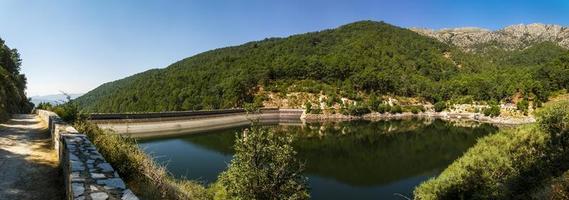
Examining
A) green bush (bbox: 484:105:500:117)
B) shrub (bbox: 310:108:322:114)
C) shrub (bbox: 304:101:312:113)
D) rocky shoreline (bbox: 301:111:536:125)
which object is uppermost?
shrub (bbox: 304:101:312:113)

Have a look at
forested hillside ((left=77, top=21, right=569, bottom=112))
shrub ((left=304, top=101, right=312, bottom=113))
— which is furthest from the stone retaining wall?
forested hillside ((left=77, top=21, right=569, bottom=112))

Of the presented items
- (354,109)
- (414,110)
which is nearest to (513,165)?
(354,109)

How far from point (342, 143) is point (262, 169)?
45.2 metres

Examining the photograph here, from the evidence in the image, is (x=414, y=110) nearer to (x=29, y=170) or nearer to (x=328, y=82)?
(x=328, y=82)

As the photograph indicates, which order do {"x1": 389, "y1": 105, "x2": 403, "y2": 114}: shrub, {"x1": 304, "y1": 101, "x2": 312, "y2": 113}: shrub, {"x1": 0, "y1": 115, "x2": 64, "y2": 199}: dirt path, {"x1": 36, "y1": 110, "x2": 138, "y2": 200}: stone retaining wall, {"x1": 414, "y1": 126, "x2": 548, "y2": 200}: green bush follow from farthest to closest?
{"x1": 389, "y1": 105, "x2": 403, "y2": 114}: shrub < {"x1": 304, "y1": 101, "x2": 312, "y2": 113}: shrub < {"x1": 414, "y1": 126, "x2": 548, "y2": 200}: green bush < {"x1": 0, "y1": 115, "x2": 64, "y2": 199}: dirt path < {"x1": 36, "y1": 110, "x2": 138, "y2": 200}: stone retaining wall

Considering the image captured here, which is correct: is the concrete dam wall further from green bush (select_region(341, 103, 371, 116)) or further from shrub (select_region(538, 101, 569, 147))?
shrub (select_region(538, 101, 569, 147))

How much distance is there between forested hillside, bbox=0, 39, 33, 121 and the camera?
2988 centimetres

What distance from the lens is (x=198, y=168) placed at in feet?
128

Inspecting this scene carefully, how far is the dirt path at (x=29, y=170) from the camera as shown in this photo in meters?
8.22

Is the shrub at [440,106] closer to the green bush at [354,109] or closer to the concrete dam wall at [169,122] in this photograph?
the green bush at [354,109]

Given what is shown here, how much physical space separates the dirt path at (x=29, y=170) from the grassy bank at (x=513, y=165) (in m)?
16.0

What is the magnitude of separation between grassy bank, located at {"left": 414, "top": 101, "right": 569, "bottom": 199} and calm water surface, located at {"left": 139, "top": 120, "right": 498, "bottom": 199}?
7.71 metres

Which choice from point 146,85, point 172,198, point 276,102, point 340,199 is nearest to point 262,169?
point 172,198

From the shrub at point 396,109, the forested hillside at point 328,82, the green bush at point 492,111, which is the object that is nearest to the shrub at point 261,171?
the green bush at point 492,111
